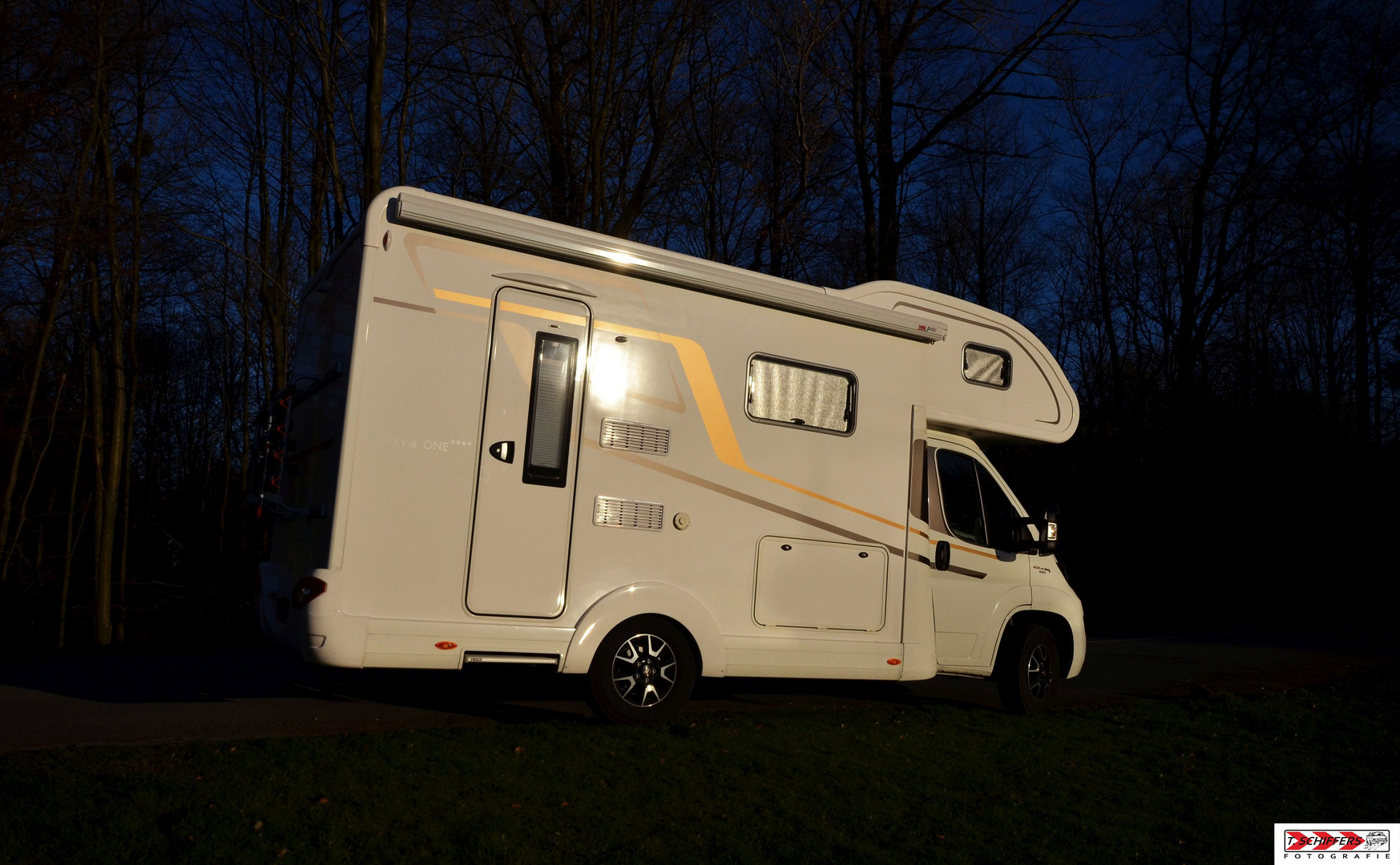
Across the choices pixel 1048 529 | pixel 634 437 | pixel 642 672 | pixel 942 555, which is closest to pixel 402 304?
pixel 634 437

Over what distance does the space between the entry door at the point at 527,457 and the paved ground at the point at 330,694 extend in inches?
49.1

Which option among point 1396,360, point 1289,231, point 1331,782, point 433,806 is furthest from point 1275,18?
point 433,806

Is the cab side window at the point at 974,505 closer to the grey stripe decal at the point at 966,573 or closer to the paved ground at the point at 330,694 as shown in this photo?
the grey stripe decal at the point at 966,573

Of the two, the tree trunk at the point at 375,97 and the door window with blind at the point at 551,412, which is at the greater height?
the tree trunk at the point at 375,97

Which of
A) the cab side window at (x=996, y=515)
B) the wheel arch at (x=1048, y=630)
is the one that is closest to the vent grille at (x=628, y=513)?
the cab side window at (x=996, y=515)

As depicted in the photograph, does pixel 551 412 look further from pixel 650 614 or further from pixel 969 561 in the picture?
pixel 969 561

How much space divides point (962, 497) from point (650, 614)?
289 centimetres

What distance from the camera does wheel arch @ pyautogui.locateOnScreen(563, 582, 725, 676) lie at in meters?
6.26

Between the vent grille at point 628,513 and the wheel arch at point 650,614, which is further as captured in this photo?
the vent grille at point 628,513

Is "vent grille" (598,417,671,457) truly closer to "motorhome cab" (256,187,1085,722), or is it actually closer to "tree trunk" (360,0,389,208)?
"motorhome cab" (256,187,1085,722)

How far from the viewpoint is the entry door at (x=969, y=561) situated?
789cm

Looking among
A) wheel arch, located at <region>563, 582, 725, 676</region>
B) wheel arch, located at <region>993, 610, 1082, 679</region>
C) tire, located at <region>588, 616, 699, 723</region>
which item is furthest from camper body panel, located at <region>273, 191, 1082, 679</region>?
wheel arch, located at <region>993, 610, 1082, 679</region>

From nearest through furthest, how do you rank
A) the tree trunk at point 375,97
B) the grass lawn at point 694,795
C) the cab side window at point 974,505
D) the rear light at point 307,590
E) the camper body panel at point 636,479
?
the grass lawn at point 694,795 < the rear light at point 307,590 < the camper body panel at point 636,479 < the cab side window at point 974,505 < the tree trunk at point 375,97

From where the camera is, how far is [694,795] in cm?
513
